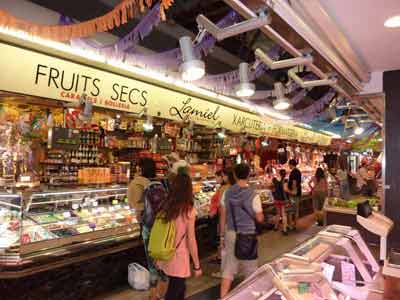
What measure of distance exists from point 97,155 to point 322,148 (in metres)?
14.9

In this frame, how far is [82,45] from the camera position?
4352mm

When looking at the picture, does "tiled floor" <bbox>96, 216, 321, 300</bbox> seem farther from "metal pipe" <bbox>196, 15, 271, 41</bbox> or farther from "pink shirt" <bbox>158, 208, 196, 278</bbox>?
"metal pipe" <bbox>196, 15, 271, 41</bbox>

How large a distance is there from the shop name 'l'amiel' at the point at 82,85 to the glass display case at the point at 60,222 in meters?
1.66

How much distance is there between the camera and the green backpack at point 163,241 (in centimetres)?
376

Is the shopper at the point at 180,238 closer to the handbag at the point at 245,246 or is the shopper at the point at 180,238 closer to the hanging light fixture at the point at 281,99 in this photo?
the handbag at the point at 245,246

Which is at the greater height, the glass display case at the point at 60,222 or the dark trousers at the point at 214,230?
the glass display case at the point at 60,222

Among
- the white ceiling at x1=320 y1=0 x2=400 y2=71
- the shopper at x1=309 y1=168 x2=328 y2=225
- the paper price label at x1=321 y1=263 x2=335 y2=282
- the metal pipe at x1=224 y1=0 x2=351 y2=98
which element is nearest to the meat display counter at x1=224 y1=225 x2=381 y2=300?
the paper price label at x1=321 y1=263 x2=335 y2=282

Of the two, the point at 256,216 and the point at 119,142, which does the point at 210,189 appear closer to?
the point at 119,142

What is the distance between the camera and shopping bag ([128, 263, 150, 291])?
4965 mm

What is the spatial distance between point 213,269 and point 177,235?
254 cm

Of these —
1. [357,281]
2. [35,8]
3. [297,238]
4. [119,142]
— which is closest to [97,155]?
[119,142]

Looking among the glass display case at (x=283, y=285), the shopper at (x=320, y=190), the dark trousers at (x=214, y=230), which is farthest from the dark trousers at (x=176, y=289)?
the shopper at (x=320, y=190)

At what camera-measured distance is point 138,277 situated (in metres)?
4.96

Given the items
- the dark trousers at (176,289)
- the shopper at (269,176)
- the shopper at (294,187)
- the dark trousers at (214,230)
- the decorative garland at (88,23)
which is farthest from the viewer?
the shopper at (269,176)
